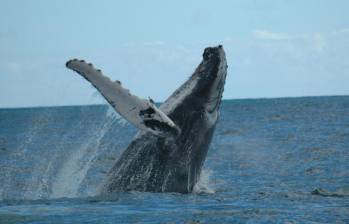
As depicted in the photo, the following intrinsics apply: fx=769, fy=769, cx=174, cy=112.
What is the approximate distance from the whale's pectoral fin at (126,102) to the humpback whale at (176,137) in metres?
0.01

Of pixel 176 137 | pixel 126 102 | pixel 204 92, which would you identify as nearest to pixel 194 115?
pixel 204 92

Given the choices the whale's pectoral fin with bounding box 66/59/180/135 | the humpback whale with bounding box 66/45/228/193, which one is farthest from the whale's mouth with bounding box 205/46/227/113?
the whale's pectoral fin with bounding box 66/59/180/135

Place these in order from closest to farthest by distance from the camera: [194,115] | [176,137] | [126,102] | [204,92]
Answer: [126,102]
[176,137]
[194,115]
[204,92]

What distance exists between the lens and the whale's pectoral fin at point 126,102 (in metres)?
11.0

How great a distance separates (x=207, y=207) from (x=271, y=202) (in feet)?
5.03

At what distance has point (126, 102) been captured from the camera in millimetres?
11008

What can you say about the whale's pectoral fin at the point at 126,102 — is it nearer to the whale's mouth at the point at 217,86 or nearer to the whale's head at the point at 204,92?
the whale's head at the point at 204,92

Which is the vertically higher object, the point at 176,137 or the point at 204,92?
the point at 204,92

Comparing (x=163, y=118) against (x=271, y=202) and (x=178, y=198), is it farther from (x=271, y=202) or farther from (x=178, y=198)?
(x=271, y=202)

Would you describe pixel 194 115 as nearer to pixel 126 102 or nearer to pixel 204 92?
pixel 204 92

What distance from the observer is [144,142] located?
1202 cm

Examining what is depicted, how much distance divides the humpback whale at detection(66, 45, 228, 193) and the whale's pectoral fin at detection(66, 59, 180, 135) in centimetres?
1

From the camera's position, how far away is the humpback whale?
11477mm

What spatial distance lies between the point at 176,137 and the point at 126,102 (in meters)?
1.17
